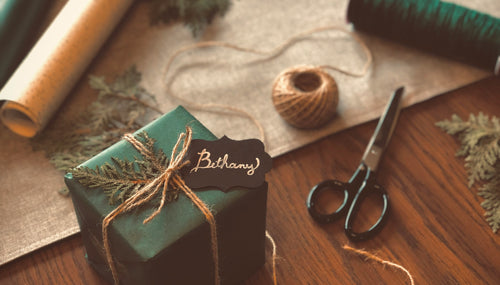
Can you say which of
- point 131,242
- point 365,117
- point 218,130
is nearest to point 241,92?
point 218,130

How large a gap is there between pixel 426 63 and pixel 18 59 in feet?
3.03

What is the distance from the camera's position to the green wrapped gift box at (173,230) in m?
0.66

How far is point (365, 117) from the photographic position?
3.44 ft

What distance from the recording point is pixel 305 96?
96 cm

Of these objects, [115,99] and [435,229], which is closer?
[435,229]

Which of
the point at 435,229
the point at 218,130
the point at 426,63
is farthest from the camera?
the point at 426,63

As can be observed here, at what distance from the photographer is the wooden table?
0.85 m

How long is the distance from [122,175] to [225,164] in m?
0.15

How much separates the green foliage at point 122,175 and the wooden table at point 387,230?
0.23 m

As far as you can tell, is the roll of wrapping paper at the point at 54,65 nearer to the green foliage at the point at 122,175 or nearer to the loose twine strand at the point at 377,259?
the green foliage at the point at 122,175

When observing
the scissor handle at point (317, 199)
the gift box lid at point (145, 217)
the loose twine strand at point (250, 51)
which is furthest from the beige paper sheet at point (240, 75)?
the gift box lid at point (145, 217)

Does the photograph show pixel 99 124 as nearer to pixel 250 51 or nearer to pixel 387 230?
pixel 250 51

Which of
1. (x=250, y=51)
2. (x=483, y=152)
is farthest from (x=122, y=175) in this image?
(x=483, y=152)

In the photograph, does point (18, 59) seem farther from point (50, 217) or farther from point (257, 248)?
point (257, 248)
